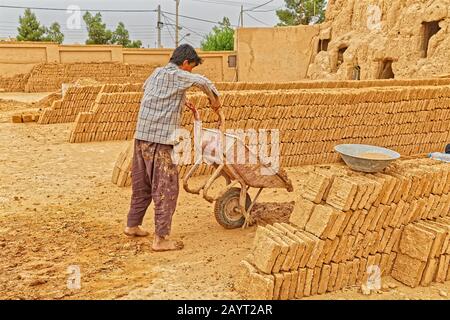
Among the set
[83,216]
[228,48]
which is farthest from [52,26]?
[83,216]

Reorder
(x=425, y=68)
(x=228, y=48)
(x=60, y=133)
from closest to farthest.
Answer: (x=60, y=133) < (x=425, y=68) < (x=228, y=48)

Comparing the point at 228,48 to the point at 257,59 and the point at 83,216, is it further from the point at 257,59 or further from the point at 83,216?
the point at 83,216

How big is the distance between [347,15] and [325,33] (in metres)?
1.47

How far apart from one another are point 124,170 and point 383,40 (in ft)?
57.7

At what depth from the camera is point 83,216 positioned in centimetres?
509

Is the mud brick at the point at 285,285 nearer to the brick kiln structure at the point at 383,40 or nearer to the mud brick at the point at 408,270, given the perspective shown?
the mud brick at the point at 408,270

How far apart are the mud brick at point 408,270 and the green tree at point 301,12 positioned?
4013 centimetres

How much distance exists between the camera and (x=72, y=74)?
23.4m

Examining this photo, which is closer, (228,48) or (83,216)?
(83,216)

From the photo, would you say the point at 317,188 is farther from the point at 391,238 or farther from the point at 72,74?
the point at 72,74

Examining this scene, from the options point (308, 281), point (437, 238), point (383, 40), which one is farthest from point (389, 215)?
point (383, 40)

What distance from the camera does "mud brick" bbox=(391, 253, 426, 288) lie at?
3.53 metres

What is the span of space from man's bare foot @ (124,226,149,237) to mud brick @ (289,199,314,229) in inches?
62.3

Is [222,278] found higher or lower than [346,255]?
lower
